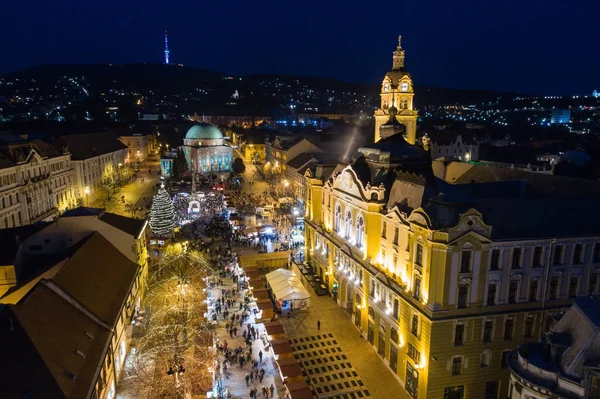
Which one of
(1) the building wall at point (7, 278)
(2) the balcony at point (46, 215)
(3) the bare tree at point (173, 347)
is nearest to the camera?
(3) the bare tree at point (173, 347)

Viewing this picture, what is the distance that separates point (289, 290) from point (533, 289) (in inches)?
843

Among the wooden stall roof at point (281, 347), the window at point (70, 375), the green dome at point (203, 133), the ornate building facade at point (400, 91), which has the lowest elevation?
the wooden stall roof at point (281, 347)

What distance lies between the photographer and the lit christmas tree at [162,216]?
5966 centimetres

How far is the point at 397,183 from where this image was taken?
124 ft

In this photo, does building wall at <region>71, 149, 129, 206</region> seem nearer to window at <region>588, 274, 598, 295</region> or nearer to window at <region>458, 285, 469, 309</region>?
window at <region>458, 285, 469, 309</region>

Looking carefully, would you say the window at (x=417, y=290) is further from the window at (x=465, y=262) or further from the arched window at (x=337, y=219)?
the arched window at (x=337, y=219)

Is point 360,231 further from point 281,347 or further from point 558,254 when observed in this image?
point 558,254

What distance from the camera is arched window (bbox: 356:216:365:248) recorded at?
131 ft

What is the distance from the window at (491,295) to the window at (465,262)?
241 cm

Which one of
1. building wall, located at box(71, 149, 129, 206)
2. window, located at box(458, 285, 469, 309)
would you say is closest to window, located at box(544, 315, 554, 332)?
window, located at box(458, 285, 469, 309)

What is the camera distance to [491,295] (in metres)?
30.0

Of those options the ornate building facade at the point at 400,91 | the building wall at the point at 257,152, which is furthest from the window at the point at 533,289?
the building wall at the point at 257,152

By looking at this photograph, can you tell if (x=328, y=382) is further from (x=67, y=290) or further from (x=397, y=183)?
(x=67, y=290)

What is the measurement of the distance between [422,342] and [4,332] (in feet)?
81.3
